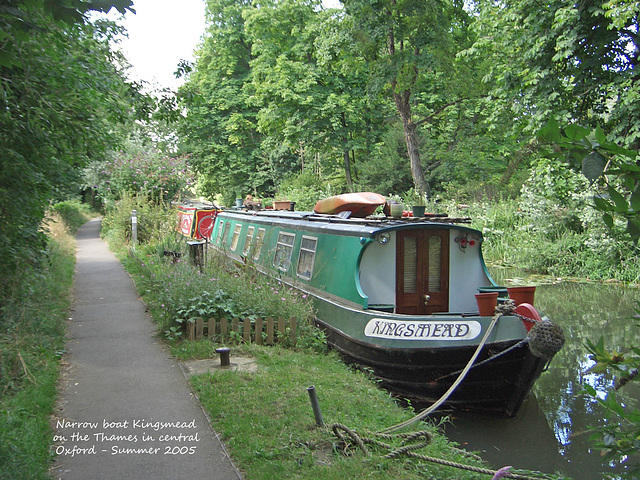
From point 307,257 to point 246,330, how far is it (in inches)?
85.4

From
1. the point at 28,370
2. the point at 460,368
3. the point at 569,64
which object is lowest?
the point at 460,368

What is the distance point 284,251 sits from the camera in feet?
32.0

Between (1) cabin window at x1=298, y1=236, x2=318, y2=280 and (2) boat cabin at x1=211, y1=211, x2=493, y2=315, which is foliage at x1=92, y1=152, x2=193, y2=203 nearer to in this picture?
(1) cabin window at x1=298, y1=236, x2=318, y2=280

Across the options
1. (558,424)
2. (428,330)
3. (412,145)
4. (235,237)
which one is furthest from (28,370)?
(412,145)

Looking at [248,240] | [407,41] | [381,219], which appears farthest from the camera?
[407,41]

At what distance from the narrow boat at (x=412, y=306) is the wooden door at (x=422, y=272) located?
0.6 inches

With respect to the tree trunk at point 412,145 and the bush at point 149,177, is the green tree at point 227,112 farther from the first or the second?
the tree trunk at point 412,145

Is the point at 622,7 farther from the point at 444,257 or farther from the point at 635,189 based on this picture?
the point at 635,189

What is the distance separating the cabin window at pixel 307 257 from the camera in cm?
866

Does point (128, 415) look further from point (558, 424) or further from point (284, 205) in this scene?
point (284, 205)

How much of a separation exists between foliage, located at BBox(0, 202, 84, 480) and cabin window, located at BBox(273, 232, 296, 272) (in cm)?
368

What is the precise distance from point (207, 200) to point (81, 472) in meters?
31.7

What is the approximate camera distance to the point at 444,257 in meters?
7.66

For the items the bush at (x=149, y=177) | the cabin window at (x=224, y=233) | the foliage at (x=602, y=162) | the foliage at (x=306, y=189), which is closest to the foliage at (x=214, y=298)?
the cabin window at (x=224, y=233)
